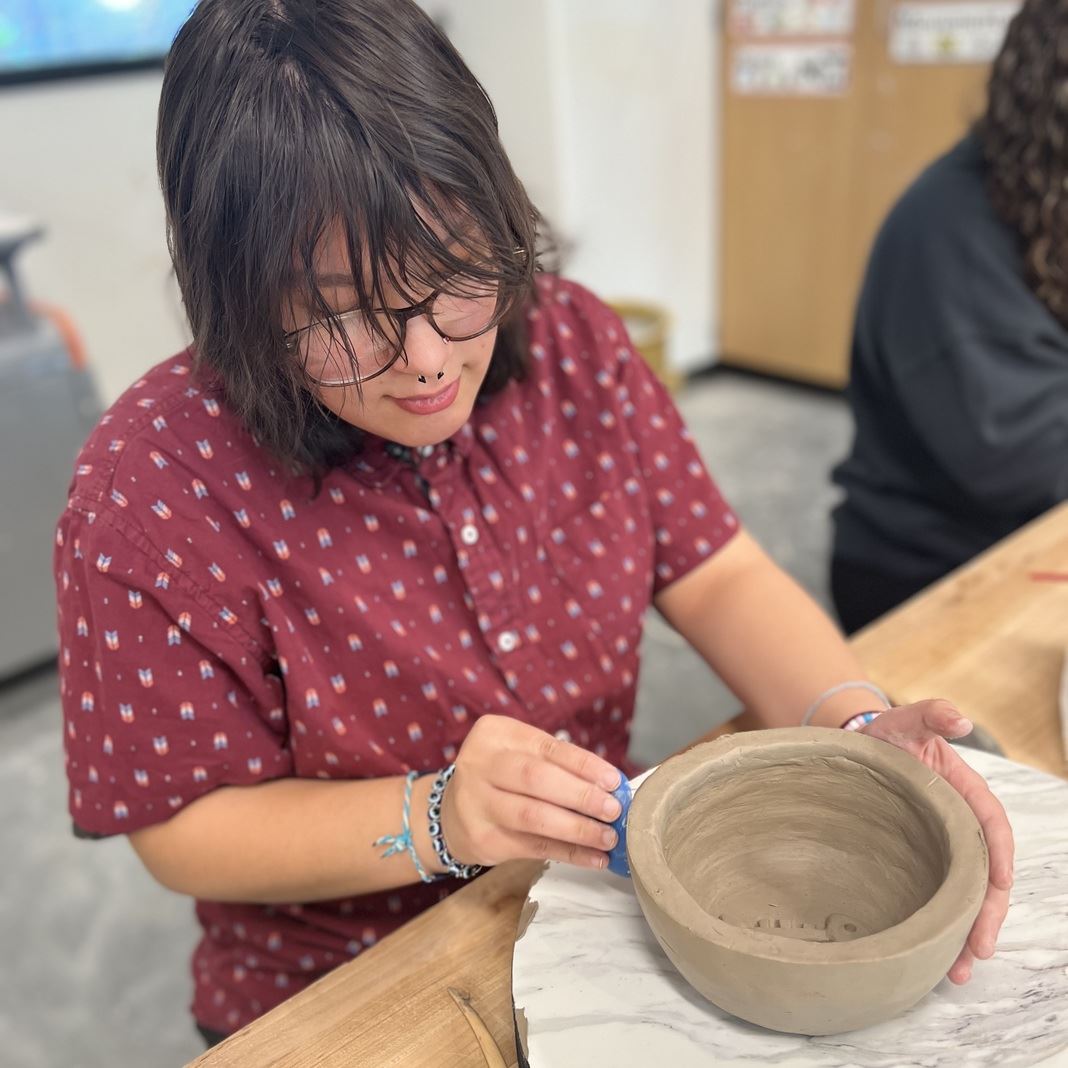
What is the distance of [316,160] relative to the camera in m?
0.58

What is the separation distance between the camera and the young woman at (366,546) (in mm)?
597

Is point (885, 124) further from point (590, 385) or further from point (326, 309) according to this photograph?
point (326, 309)

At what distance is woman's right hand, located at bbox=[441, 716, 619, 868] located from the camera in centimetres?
62

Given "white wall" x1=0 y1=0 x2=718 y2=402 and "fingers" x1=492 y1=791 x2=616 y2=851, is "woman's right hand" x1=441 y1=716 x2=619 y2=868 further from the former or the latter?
"white wall" x1=0 y1=0 x2=718 y2=402

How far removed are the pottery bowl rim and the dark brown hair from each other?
0.33 metres

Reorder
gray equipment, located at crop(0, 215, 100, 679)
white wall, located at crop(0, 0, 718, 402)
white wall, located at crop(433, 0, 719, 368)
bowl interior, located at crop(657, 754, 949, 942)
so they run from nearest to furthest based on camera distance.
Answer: bowl interior, located at crop(657, 754, 949, 942), gray equipment, located at crop(0, 215, 100, 679), white wall, located at crop(0, 0, 718, 402), white wall, located at crop(433, 0, 719, 368)

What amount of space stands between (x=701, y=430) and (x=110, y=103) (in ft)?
6.49

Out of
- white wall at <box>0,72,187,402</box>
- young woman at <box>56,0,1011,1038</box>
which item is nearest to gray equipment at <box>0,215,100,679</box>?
white wall at <box>0,72,187,402</box>

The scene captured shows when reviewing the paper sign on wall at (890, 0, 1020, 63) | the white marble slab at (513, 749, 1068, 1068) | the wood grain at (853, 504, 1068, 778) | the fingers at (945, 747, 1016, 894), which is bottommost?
the wood grain at (853, 504, 1068, 778)

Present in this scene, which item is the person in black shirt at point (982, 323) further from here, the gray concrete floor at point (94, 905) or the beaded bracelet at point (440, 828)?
the beaded bracelet at point (440, 828)

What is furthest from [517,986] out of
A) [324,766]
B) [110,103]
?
[110,103]

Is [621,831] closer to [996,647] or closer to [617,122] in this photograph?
[996,647]

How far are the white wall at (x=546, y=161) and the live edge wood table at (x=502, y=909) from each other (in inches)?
60.2

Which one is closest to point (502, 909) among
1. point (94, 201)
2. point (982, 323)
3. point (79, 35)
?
point (982, 323)
